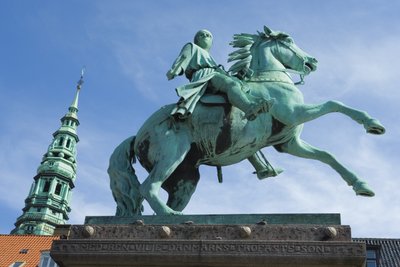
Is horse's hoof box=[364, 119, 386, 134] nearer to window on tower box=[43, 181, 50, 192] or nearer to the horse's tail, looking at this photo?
the horse's tail

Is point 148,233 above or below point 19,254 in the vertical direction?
below

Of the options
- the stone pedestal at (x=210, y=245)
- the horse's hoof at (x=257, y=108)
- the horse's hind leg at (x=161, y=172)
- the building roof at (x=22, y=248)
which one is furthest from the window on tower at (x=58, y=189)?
the horse's hoof at (x=257, y=108)

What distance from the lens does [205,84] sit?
10.6 m

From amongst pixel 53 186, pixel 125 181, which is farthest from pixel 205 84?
pixel 53 186

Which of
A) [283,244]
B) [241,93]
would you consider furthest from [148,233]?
[241,93]

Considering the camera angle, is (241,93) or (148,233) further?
(241,93)

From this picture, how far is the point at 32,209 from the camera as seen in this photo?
73562 millimetres

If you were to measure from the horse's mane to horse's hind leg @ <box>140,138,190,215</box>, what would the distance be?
175cm

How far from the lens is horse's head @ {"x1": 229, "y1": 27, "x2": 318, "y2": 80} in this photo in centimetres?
1112

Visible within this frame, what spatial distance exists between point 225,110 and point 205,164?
99cm

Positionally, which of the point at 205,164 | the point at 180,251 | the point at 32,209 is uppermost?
the point at 32,209

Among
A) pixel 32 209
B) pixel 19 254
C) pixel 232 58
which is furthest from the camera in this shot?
pixel 32 209

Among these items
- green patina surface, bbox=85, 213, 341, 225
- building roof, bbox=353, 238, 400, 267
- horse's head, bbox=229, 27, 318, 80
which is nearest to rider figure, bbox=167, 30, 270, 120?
horse's head, bbox=229, 27, 318, 80

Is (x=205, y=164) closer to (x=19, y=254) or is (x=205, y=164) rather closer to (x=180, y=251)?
(x=180, y=251)
